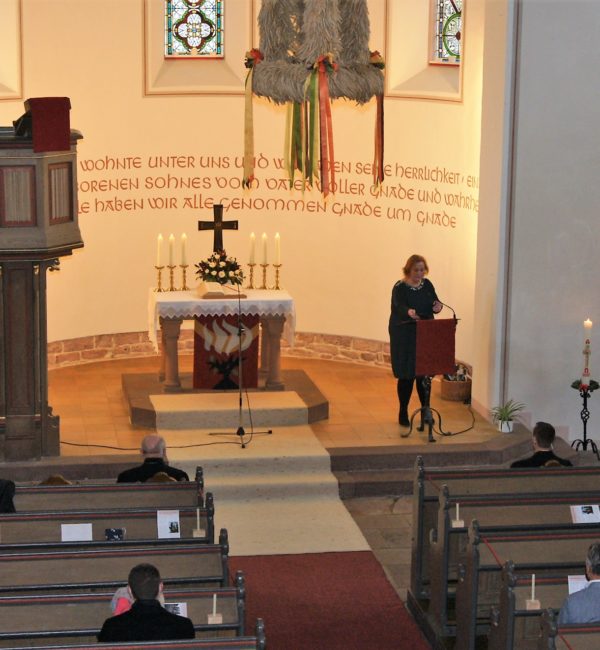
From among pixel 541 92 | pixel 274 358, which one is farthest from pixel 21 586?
pixel 541 92

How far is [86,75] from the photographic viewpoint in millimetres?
14609

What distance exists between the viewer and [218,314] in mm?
13094

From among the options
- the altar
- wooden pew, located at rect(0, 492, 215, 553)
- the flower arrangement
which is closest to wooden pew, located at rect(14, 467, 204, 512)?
wooden pew, located at rect(0, 492, 215, 553)

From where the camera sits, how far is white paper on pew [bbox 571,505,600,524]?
840cm

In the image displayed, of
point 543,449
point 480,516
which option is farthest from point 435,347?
point 480,516

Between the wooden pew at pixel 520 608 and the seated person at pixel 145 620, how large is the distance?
5.85 ft

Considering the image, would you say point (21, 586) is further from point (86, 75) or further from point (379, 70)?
point (86, 75)

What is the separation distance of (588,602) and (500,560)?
1171mm

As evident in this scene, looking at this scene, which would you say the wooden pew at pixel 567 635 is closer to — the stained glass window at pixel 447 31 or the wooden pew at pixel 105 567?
the wooden pew at pixel 105 567

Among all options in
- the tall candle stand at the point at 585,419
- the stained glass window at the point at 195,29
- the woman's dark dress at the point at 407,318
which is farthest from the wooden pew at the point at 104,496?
the stained glass window at the point at 195,29

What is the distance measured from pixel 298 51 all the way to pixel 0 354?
12.1ft

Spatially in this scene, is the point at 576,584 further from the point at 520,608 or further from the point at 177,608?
the point at 177,608

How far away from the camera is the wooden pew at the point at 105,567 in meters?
7.26

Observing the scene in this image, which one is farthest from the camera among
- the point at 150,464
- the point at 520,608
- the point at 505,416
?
the point at 505,416
